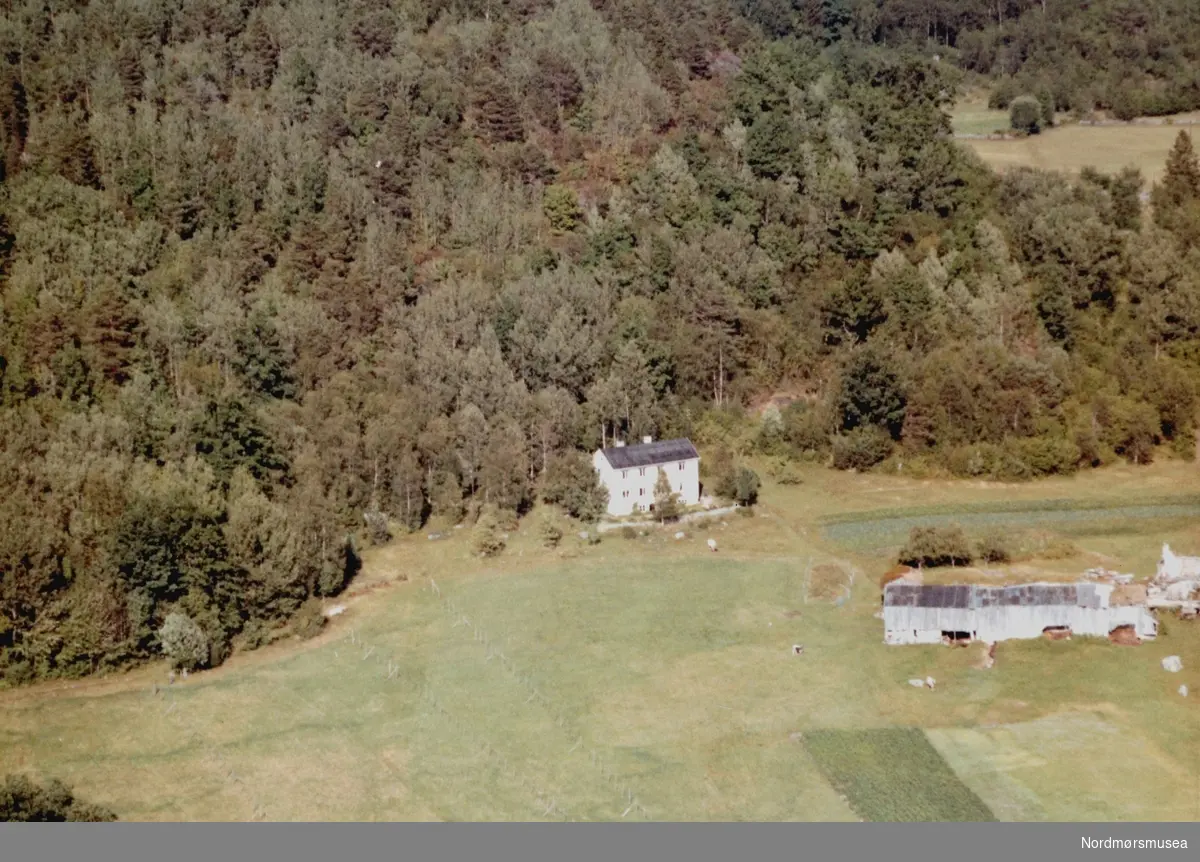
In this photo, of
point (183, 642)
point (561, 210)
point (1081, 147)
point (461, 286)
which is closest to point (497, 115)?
point (561, 210)

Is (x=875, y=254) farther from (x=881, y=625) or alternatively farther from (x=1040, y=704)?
(x=1040, y=704)

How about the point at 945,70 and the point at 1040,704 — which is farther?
the point at 945,70

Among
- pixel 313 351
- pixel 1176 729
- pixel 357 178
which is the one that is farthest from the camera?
pixel 357 178

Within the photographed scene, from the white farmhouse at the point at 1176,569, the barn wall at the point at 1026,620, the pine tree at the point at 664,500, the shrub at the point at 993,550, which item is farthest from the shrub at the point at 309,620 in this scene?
the white farmhouse at the point at 1176,569

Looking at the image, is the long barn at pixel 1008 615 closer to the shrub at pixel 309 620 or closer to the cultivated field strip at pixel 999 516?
the cultivated field strip at pixel 999 516

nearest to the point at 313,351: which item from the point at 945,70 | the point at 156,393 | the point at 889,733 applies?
the point at 156,393

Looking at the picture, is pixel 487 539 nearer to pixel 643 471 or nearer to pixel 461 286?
pixel 643 471
